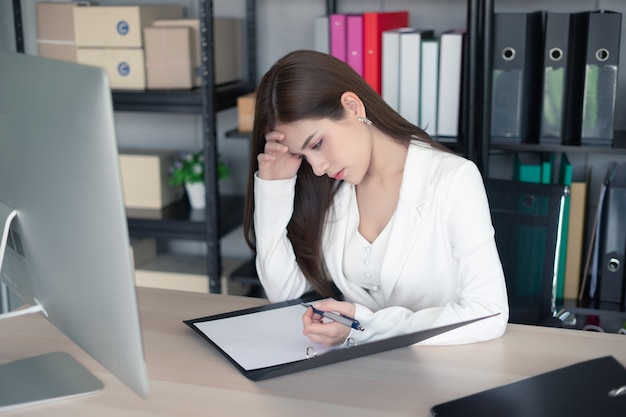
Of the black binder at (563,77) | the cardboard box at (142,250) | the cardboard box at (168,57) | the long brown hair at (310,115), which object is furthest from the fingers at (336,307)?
the cardboard box at (142,250)

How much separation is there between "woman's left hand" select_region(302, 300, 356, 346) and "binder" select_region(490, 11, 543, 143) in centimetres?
113

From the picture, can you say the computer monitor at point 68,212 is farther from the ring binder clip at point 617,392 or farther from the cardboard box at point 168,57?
the cardboard box at point 168,57

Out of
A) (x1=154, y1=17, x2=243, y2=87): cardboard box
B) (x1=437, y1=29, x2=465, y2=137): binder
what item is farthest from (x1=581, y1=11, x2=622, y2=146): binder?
(x1=154, y1=17, x2=243, y2=87): cardboard box

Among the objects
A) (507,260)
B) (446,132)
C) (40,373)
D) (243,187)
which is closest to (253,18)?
(243,187)

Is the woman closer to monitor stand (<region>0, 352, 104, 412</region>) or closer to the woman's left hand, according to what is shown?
the woman's left hand

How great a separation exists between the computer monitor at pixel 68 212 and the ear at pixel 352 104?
25.0 inches

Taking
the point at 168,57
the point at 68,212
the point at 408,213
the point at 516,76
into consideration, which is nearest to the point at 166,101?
the point at 168,57

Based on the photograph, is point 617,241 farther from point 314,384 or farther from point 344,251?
point 314,384

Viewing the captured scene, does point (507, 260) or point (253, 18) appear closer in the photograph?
point (507, 260)

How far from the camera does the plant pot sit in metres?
2.61

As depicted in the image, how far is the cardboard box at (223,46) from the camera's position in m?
2.44

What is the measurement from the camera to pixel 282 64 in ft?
4.62

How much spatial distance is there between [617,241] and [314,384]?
4.55ft

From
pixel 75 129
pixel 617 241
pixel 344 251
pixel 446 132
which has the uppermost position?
pixel 75 129
